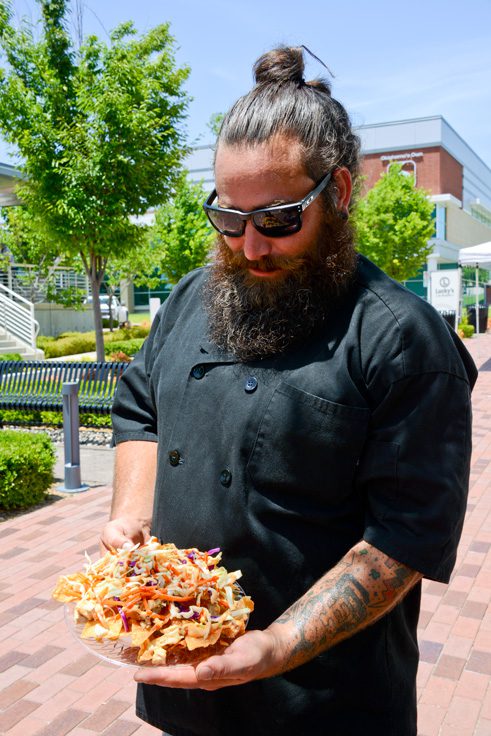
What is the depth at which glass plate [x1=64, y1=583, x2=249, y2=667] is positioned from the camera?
53.1 inches

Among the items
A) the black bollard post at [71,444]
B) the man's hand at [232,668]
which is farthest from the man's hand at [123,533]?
the black bollard post at [71,444]

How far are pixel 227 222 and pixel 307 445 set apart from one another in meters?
0.53

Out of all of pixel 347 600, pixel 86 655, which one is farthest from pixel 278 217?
pixel 86 655

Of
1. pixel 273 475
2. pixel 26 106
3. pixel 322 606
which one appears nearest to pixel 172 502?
pixel 273 475

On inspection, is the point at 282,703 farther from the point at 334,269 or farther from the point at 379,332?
the point at 334,269

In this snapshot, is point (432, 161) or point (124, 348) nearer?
point (124, 348)

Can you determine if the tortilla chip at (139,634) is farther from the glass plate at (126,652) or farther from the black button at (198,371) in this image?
the black button at (198,371)

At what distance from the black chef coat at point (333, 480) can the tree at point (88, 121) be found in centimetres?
1173

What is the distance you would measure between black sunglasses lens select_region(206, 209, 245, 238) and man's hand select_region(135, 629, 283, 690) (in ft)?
2.74

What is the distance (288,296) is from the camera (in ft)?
5.30

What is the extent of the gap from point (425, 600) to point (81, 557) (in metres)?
2.42

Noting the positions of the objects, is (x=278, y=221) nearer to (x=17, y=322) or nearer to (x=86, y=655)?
(x=86, y=655)

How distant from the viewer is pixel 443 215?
51.5 m

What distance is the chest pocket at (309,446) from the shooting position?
4.80 feet
